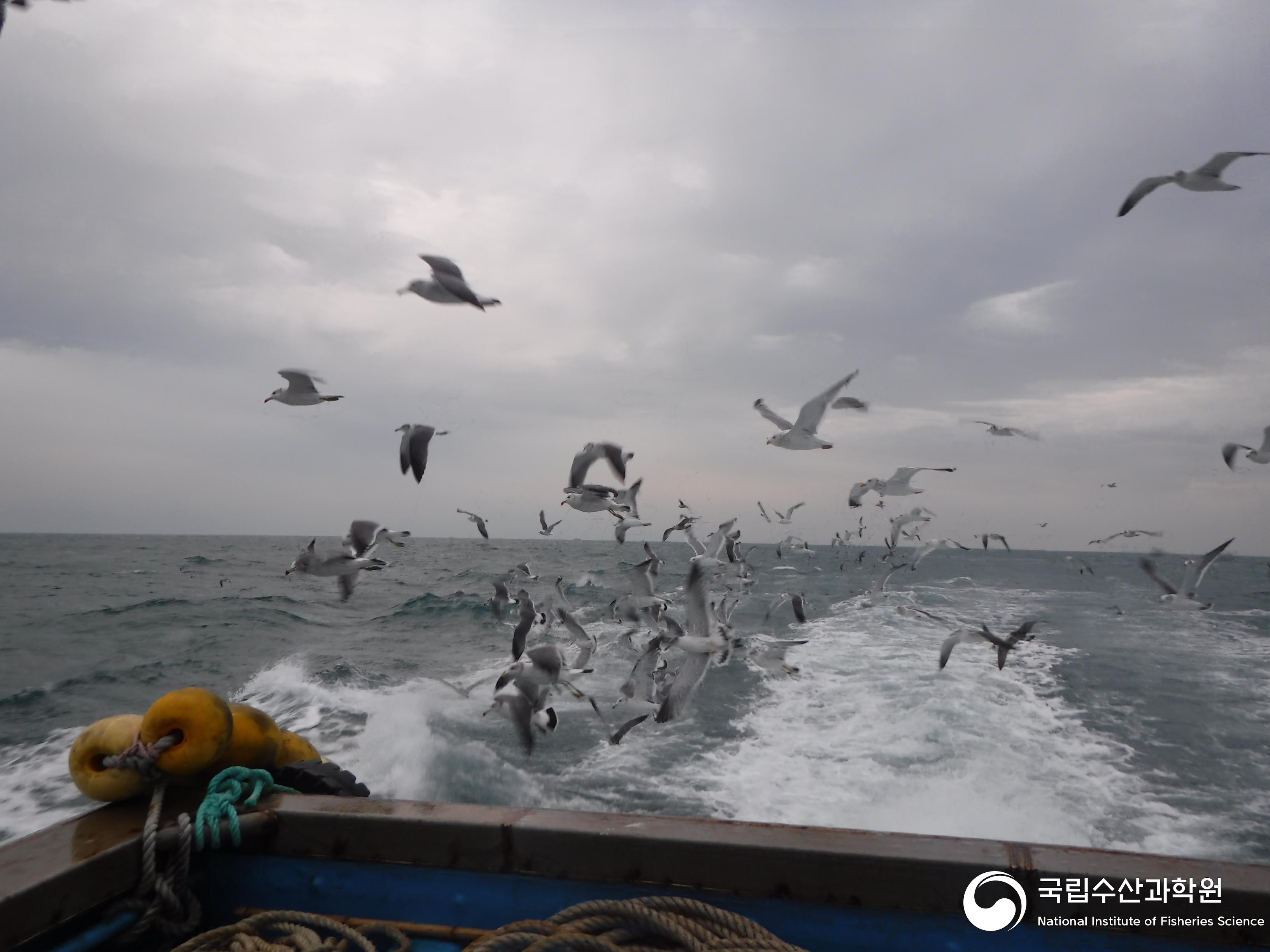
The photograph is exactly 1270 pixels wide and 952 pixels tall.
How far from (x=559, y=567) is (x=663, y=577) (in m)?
10.3

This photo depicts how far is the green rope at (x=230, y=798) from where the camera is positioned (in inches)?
124

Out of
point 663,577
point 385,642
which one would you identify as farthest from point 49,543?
point 385,642

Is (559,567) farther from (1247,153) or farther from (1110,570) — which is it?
(1110,570)

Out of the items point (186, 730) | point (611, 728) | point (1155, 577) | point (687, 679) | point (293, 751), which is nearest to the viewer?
point (186, 730)

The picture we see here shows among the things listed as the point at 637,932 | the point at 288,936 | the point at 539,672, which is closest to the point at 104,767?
the point at 288,936

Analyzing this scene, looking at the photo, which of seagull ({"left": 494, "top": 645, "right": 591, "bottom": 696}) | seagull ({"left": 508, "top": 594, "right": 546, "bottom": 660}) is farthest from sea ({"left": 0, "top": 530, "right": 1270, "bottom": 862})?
seagull ({"left": 494, "top": 645, "right": 591, "bottom": 696})

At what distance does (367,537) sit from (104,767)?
4.21m

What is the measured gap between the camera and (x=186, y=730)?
343cm

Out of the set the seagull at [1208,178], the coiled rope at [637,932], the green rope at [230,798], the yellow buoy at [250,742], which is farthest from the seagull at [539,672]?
the seagull at [1208,178]

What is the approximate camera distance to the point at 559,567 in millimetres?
41125

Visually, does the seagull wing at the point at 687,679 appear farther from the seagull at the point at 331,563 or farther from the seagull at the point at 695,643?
the seagull at the point at 331,563

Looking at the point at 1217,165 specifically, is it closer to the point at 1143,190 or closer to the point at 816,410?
the point at 1143,190

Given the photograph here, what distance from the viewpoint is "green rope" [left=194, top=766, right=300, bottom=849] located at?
3.14m

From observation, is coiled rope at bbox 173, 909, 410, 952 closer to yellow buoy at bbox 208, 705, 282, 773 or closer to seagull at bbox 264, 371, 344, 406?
yellow buoy at bbox 208, 705, 282, 773
